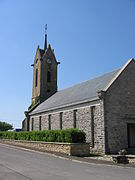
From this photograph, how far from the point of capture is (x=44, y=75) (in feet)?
145

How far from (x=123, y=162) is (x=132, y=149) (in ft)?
22.4

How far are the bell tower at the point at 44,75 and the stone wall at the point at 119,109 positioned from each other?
21.1 metres

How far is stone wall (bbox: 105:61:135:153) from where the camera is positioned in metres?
21.7

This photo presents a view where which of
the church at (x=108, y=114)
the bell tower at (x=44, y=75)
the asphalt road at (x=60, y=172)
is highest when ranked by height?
the bell tower at (x=44, y=75)

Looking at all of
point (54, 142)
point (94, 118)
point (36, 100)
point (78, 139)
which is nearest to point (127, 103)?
point (94, 118)

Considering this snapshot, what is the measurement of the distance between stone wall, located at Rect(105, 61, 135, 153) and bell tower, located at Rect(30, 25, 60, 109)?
Result: 829 inches

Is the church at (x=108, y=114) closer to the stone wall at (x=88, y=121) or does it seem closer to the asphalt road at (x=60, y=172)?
the stone wall at (x=88, y=121)

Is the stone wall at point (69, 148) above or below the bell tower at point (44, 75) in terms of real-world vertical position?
below

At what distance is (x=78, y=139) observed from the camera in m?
21.0

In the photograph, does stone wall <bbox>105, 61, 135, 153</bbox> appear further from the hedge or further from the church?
the hedge

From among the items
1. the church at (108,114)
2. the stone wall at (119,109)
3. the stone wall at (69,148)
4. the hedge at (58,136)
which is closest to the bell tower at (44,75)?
the hedge at (58,136)

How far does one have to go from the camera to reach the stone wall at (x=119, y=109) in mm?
21656

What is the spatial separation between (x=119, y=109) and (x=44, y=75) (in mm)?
23783

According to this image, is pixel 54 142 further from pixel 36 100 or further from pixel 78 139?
pixel 36 100
